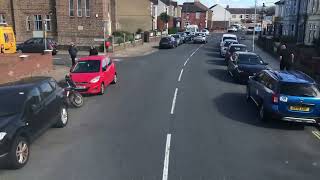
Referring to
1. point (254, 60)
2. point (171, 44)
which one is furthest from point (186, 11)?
point (254, 60)

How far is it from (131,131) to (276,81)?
5.11 m

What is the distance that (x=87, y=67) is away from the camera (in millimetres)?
17188

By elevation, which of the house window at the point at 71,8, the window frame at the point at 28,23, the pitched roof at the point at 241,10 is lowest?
the window frame at the point at 28,23

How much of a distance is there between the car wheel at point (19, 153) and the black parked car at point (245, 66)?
43.4ft

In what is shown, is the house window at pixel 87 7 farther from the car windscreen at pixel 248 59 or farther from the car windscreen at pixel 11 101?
the car windscreen at pixel 11 101

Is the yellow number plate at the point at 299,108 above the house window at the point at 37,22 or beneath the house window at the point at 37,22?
beneath

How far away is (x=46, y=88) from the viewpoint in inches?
422

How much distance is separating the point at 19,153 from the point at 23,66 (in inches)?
517

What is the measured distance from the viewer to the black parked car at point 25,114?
8016mm

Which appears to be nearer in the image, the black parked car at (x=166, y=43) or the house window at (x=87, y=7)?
the house window at (x=87, y=7)

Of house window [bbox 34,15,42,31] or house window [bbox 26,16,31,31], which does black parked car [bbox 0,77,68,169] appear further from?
house window [bbox 26,16,31,31]

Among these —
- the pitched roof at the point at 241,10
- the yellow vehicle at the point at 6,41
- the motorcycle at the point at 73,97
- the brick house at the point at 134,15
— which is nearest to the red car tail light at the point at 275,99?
the motorcycle at the point at 73,97

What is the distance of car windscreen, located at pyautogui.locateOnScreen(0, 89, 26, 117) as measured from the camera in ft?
28.9

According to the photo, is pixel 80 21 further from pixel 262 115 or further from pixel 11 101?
pixel 11 101
